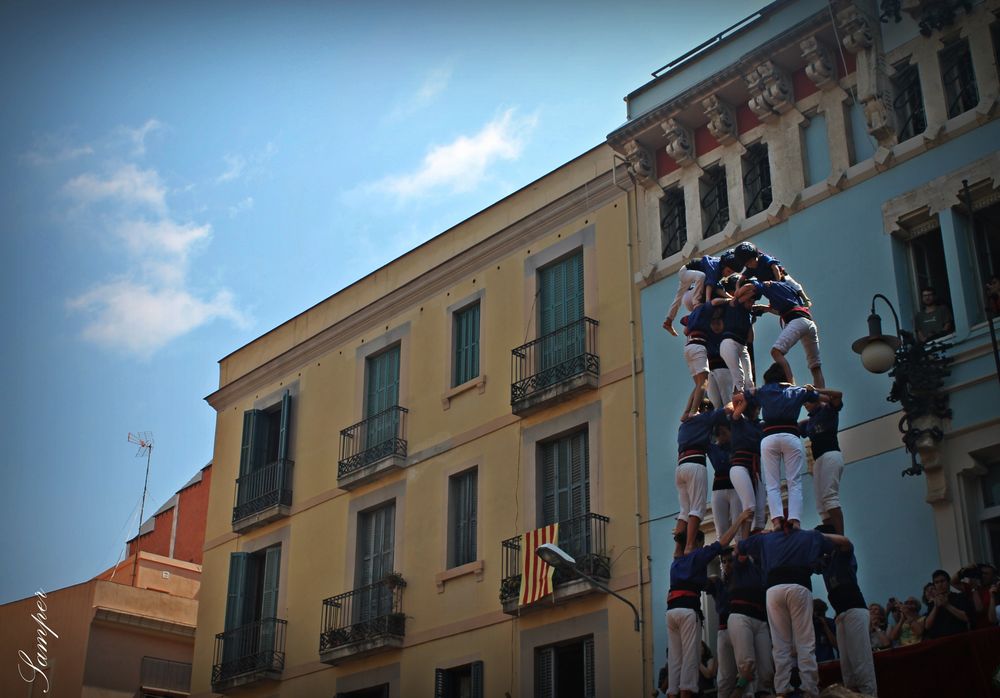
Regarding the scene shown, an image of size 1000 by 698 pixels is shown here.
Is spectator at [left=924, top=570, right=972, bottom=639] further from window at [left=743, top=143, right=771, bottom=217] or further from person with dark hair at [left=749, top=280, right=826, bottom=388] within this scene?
window at [left=743, top=143, right=771, bottom=217]

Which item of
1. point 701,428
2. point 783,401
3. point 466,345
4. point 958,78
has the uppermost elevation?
point 958,78

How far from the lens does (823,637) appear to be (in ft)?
53.3

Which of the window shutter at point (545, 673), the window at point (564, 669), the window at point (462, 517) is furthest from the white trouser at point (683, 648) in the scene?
the window at point (462, 517)

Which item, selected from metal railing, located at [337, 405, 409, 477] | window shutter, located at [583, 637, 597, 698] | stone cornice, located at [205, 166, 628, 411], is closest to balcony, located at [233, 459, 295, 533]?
metal railing, located at [337, 405, 409, 477]

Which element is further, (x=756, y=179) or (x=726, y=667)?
(x=756, y=179)

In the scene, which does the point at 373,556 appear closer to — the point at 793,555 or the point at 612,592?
the point at 612,592

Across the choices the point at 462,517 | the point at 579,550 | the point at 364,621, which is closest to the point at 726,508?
the point at 579,550

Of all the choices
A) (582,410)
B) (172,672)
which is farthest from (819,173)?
(172,672)

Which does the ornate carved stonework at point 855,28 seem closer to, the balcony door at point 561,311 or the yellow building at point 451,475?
the yellow building at point 451,475

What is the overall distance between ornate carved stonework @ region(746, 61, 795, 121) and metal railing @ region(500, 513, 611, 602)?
7074 mm

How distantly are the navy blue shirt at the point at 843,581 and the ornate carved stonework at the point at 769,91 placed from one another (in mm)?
10254

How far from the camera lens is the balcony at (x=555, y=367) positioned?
2475cm

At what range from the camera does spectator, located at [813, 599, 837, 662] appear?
52.0 feet

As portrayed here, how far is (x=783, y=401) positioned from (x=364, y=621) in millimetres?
13858
